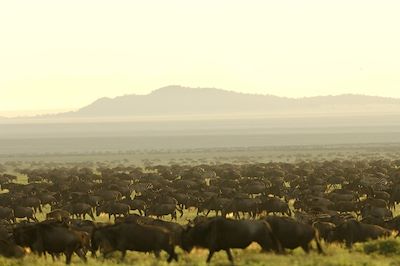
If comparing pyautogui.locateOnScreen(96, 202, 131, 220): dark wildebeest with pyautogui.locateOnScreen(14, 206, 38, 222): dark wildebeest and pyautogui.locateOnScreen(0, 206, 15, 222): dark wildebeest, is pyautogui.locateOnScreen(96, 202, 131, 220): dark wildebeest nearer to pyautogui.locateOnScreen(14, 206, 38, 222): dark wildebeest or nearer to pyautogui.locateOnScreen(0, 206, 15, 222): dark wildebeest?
pyautogui.locateOnScreen(14, 206, 38, 222): dark wildebeest

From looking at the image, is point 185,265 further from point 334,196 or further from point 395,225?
point 334,196

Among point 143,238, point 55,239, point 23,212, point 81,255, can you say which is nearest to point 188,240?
point 143,238

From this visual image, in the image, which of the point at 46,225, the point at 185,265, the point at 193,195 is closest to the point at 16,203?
the point at 193,195

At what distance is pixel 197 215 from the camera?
1088 inches

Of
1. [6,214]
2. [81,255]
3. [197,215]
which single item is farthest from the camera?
[6,214]

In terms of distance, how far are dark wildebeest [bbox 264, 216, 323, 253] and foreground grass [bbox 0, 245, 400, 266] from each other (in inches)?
15.1

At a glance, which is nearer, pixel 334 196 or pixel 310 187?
pixel 334 196

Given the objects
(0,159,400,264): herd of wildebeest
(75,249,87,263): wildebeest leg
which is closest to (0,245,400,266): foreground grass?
(75,249,87,263): wildebeest leg

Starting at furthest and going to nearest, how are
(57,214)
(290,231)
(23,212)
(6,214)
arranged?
(23,212) < (6,214) < (57,214) < (290,231)

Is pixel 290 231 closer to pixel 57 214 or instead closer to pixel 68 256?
pixel 68 256

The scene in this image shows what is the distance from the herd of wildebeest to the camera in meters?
17.7

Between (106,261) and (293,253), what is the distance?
5578mm

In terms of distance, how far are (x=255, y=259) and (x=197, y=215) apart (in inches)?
398

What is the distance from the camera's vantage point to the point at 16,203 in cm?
3200
